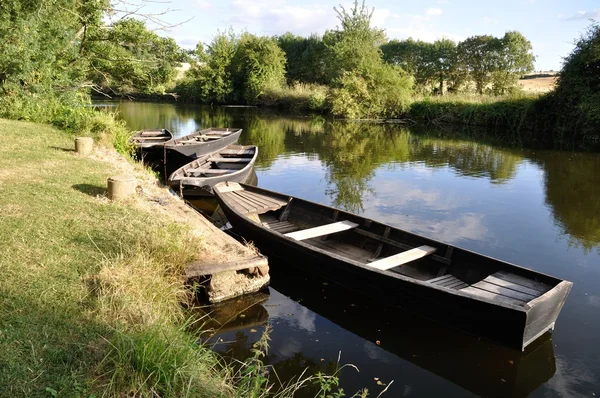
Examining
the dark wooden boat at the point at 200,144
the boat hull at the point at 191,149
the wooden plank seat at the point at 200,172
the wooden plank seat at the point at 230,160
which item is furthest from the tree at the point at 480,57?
the wooden plank seat at the point at 200,172

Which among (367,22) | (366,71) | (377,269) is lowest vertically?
(377,269)

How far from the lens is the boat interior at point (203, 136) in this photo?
51.8ft

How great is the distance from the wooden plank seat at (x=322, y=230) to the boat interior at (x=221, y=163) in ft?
16.3

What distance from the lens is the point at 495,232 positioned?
885cm

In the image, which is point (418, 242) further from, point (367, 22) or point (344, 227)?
point (367, 22)

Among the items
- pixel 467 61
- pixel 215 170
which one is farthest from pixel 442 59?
pixel 215 170

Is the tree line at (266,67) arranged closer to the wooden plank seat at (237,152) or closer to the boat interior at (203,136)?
the boat interior at (203,136)

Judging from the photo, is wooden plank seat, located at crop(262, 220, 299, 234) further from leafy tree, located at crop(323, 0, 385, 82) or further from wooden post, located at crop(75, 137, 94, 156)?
leafy tree, located at crop(323, 0, 385, 82)

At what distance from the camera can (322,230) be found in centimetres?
704

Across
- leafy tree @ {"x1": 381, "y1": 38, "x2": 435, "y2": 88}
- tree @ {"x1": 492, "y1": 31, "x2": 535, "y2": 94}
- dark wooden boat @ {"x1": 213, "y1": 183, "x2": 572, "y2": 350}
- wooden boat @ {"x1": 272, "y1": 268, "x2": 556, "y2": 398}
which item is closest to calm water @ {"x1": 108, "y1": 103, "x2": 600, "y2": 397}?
wooden boat @ {"x1": 272, "y1": 268, "x2": 556, "y2": 398}

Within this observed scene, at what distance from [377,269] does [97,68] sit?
16.2m

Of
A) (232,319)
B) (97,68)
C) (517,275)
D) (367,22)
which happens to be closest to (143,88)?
(97,68)

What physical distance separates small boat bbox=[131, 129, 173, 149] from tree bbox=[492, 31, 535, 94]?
23232 millimetres

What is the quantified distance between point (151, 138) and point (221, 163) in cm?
501
